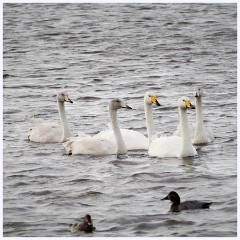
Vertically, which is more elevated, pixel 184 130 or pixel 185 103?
pixel 185 103

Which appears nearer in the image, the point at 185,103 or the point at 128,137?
the point at 185,103

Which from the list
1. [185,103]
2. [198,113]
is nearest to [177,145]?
[185,103]

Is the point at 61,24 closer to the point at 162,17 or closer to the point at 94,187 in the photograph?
the point at 162,17

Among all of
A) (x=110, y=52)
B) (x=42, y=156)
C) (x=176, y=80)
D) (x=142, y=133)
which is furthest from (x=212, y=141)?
(x=110, y=52)

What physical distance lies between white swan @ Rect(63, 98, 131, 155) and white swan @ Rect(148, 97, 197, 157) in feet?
1.89

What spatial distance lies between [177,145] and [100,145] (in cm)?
130

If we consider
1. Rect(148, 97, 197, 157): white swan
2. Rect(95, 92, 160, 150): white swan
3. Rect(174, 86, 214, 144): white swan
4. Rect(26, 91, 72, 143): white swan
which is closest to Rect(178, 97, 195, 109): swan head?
Rect(148, 97, 197, 157): white swan

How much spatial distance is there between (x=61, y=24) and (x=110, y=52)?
4408 mm

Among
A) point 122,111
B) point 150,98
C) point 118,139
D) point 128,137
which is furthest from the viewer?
point 122,111

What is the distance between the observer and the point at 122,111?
19734 mm

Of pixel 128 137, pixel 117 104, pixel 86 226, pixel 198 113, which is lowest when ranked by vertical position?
pixel 86 226

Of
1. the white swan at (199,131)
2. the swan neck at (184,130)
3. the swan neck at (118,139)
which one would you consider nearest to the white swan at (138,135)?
the swan neck at (118,139)

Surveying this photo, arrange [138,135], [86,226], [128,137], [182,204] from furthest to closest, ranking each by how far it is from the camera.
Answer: [138,135] → [128,137] → [182,204] → [86,226]

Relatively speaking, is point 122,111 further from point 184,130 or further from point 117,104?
point 184,130
